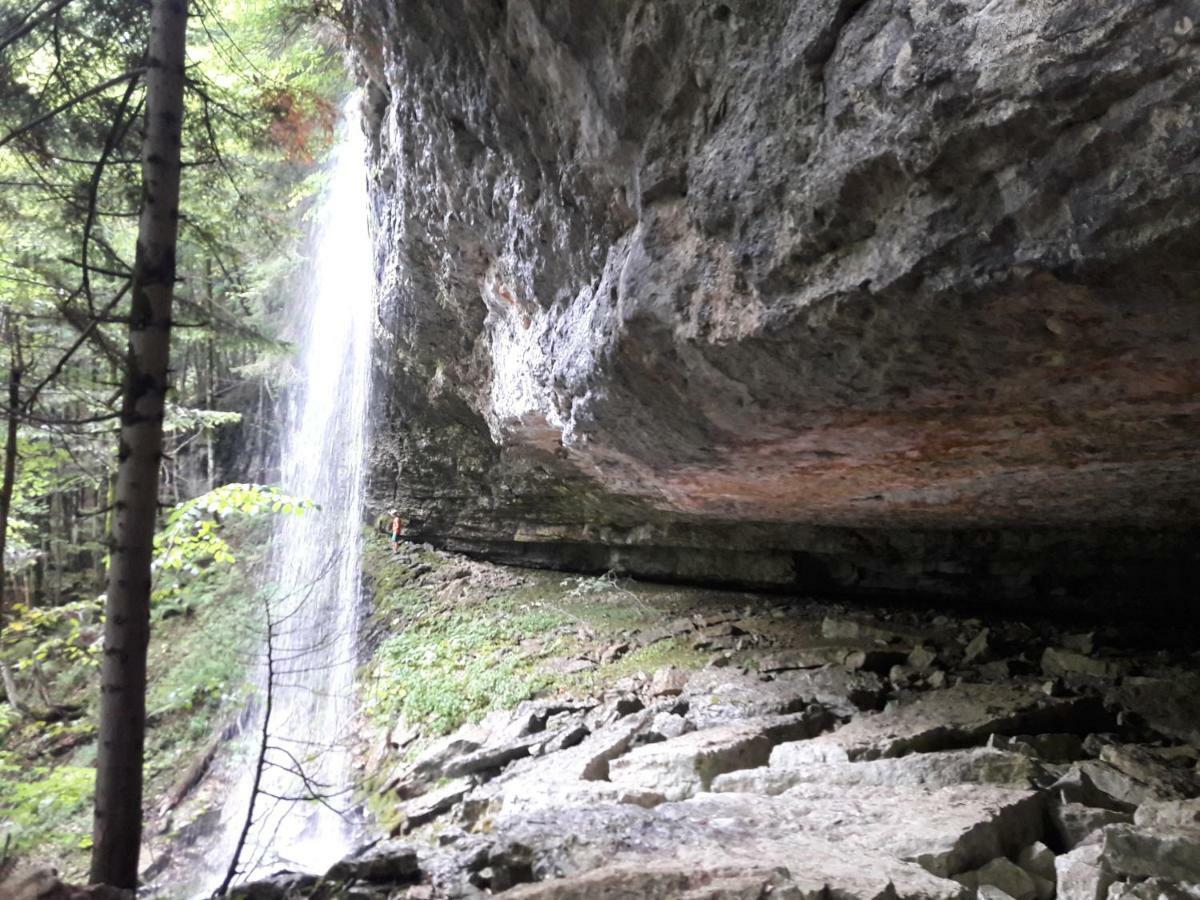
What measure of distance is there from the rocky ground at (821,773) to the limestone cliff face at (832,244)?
4.87 feet

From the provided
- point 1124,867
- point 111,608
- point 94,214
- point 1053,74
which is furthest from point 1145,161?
point 94,214

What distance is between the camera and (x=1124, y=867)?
300cm

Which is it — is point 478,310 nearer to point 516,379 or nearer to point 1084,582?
point 516,379

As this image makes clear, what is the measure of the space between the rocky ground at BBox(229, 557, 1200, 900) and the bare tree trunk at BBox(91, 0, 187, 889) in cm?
88

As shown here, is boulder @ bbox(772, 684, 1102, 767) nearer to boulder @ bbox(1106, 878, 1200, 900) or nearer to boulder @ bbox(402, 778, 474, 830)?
boulder @ bbox(1106, 878, 1200, 900)

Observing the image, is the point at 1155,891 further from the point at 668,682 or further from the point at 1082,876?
the point at 668,682

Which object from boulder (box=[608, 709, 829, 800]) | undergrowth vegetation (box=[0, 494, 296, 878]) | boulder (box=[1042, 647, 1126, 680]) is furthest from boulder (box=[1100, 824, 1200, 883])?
undergrowth vegetation (box=[0, 494, 296, 878])

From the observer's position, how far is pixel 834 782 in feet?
15.2

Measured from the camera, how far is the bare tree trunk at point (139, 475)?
3814 mm

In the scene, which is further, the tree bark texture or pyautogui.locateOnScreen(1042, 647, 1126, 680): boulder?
pyautogui.locateOnScreen(1042, 647, 1126, 680): boulder

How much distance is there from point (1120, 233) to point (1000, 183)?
415 millimetres

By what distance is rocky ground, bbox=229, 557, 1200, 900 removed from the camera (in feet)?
10.4

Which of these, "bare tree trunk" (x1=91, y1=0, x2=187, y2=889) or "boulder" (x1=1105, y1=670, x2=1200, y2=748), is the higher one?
"bare tree trunk" (x1=91, y1=0, x2=187, y2=889)

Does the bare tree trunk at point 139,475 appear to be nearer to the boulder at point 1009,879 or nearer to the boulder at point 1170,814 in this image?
the boulder at point 1009,879
